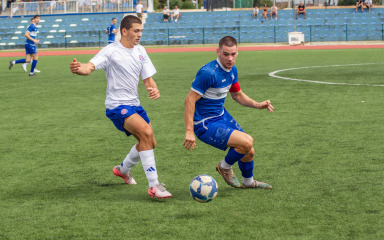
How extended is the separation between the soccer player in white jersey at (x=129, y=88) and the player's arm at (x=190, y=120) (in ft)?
1.45

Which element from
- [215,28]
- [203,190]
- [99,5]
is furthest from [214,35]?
[203,190]

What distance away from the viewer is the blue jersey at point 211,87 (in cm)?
623

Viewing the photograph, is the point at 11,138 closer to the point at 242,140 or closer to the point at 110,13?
the point at 242,140

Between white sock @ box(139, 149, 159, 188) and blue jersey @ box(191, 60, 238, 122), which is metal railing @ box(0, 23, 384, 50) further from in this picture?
white sock @ box(139, 149, 159, 188)

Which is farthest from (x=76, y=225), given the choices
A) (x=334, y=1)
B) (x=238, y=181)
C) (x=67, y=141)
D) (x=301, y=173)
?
(x=334, y=1)

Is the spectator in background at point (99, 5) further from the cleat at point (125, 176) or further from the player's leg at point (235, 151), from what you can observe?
the player's leg at point (235, 151)

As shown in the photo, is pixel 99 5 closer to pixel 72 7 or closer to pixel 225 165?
pixel 72 7

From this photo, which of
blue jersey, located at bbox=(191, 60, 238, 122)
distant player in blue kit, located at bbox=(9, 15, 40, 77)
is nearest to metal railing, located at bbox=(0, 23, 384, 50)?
distant player in blue kit, located at bbox=(9, 15, 40, 77)

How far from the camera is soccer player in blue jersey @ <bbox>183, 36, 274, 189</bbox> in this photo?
6211 millimetres

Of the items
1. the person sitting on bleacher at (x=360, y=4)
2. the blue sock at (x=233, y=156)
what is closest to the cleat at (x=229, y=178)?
the blue sock at (x=233, y=156)

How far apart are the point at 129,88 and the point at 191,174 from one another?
1329 mm

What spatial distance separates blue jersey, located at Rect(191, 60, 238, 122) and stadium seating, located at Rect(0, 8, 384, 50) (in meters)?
38.5

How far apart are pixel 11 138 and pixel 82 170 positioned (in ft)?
9.24

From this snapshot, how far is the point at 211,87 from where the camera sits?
6.38 m
